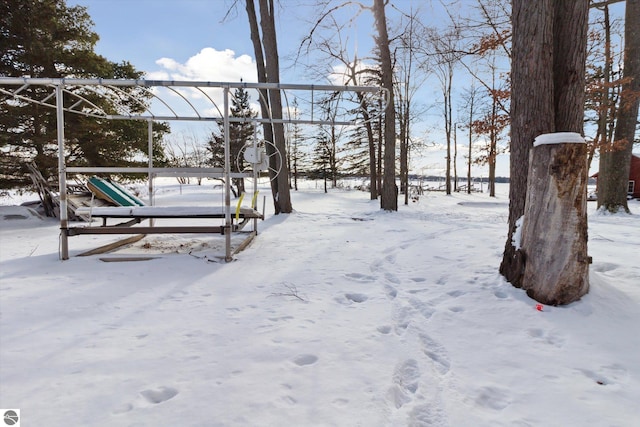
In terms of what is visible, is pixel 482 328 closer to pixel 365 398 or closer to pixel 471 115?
pixel 365 398

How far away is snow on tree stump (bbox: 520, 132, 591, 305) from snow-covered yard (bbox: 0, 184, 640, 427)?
0.19 meters

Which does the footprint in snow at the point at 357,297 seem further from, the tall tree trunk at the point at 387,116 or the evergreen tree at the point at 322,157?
the evergreen tree at the point at 322,157

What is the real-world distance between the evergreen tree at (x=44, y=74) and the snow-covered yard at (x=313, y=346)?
8.24 metres

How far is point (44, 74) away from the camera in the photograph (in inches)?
413

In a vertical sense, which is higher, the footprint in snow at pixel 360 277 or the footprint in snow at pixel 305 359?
the footprint in snow at pixel 360 277

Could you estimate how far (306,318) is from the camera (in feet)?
8.71

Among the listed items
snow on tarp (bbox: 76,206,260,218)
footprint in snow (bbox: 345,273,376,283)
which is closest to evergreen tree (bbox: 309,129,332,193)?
snow on tarp (bbox: 76,206,260,218)

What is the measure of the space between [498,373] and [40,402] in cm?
243

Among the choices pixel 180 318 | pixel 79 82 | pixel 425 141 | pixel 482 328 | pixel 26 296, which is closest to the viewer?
pixel 482 328

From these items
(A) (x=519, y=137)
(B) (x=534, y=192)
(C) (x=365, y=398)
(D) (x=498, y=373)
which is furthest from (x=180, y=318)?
(A) (x=519, y=137)

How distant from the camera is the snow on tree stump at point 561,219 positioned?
2654 mm

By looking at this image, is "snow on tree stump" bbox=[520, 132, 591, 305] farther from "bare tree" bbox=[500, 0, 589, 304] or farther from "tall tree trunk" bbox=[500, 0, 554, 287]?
"tall tree trunk" bbox=[500, 0, 554, 287]

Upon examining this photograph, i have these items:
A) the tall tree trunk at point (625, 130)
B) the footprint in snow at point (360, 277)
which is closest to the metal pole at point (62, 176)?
the footprint in snow at point (360, 277)

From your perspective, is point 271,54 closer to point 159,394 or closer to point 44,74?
point 44,74
